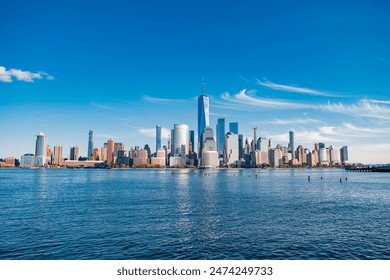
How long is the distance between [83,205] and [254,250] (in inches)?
1691

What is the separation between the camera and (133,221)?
45.1 meters

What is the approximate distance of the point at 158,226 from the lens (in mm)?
41469

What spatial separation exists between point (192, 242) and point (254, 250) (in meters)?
7.24

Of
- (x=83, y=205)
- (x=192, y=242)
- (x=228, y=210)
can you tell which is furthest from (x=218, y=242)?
(x=83, y=205)

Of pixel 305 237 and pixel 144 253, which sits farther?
pixel 305 237

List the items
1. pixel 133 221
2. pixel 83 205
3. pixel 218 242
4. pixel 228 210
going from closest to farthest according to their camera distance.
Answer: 1. pixel 218 242
2. pixel 133 221
3. pixel 228 210
4. pixel 83 205
